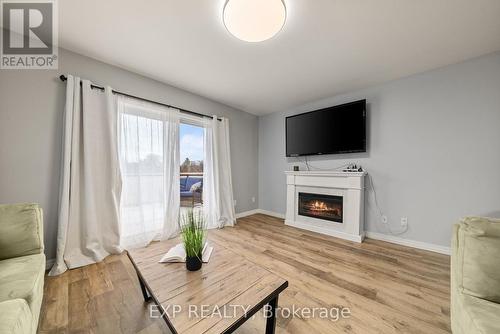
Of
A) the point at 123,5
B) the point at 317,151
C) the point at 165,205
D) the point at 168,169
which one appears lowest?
the point at 165,205

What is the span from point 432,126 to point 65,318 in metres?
4.14

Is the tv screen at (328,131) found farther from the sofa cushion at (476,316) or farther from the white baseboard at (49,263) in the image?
the white baseboard at (49,263)

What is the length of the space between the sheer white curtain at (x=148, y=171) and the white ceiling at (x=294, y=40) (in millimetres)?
573

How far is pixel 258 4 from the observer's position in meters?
1.33

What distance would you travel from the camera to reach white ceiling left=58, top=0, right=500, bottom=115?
58.8 inches

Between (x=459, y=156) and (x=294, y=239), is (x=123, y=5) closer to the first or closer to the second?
(x=294, y=239)

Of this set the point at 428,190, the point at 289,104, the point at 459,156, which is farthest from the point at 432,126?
the point at 289,104

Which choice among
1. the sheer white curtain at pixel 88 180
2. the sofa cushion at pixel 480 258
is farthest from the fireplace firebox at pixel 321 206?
the sheer white curtain at pixel 88 180

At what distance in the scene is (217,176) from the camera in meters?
3.38

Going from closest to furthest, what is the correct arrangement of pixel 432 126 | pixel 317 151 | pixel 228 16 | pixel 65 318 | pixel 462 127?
pixel 65 318
pixel 228 16
pixel 462 127
pixel 432 126
pixel 317 151

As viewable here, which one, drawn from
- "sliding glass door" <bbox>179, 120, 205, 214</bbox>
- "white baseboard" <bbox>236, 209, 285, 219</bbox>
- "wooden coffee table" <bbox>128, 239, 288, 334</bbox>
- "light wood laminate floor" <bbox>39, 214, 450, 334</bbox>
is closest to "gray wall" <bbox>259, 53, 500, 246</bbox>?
"light wood laminate floor" <bbox>39, 214, 450, 334</bbox>

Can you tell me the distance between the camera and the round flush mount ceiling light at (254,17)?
52.7 inches

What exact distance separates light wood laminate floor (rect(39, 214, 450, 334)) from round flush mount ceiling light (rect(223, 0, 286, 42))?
7.23 feet

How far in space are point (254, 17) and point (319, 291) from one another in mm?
2310
